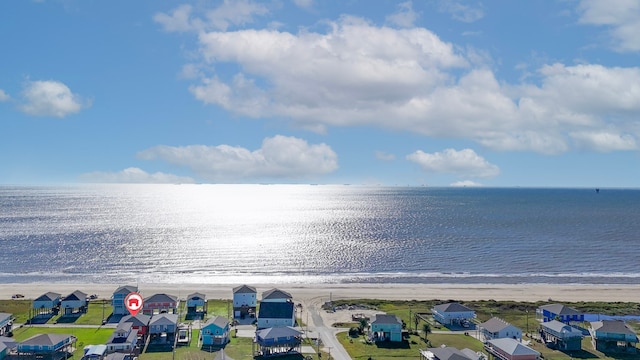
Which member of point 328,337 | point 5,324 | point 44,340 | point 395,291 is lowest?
point 328,337

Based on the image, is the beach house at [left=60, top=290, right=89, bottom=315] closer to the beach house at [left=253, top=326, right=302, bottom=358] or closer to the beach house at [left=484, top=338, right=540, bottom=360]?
the beach house at [left=253, top=326, right=302, bottom=358]

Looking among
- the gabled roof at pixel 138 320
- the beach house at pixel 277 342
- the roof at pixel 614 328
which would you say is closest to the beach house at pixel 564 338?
the roof at pixel 614 328

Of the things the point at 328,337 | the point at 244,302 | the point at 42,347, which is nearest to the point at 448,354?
the point at 328,337

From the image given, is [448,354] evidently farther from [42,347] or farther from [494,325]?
[42,347]

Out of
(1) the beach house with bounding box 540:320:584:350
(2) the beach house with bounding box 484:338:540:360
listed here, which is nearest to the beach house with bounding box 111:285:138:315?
(2) the beach house with bounding box 484:338:540:360

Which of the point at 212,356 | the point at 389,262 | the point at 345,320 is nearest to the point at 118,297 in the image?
the point at 212,356

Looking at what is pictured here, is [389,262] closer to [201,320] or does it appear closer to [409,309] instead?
[409,309]
